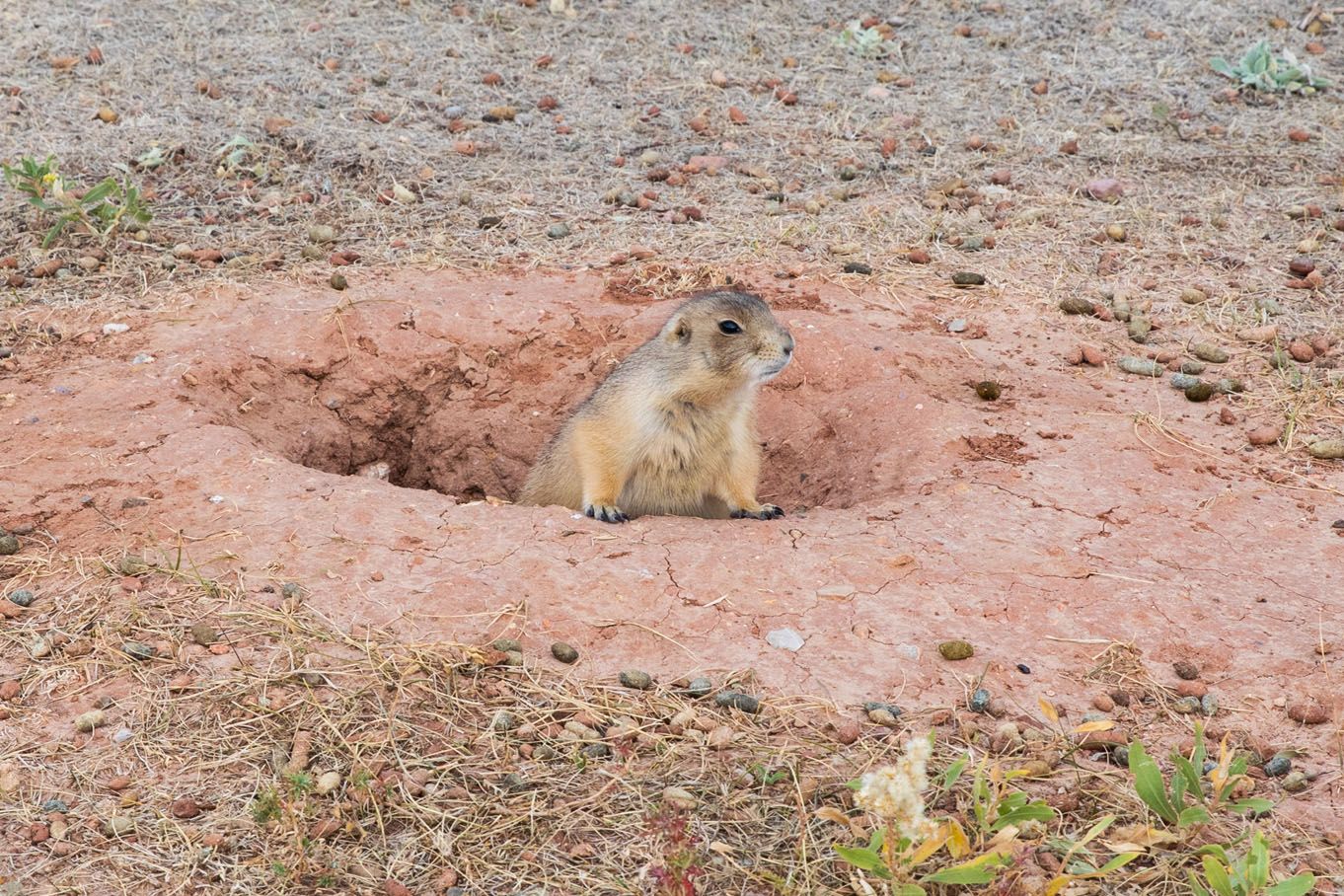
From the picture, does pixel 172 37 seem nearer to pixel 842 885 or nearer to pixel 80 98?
pixel 80 98

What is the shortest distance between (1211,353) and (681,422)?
10.1ft

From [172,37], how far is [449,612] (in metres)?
7.80

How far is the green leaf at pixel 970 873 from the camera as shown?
329cm

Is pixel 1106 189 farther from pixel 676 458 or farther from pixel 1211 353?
pixel 676 458

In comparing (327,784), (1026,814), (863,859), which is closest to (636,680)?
(327,784)

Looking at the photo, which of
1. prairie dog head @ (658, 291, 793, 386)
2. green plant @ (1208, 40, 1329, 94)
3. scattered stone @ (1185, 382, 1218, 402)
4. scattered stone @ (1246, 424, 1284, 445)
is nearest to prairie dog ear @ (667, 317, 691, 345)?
prairie dog head @ (658, 291, 793, 386)

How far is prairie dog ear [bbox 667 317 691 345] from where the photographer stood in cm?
611

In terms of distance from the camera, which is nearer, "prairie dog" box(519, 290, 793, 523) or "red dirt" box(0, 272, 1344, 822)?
"red dirt" box(0, 272, 1344, 822)

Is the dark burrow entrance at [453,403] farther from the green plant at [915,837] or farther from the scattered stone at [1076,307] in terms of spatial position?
the green plant at [915,837]

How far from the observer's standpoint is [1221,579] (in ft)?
16.6

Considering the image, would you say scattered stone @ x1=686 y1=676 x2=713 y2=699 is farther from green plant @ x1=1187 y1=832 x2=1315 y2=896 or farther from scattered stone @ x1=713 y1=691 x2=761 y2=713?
green plant @ x1=1187 y1=832 x2=1315 y2=896

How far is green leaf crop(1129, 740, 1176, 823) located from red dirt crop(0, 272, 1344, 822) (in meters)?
0.55

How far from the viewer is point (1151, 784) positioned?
12.0ft

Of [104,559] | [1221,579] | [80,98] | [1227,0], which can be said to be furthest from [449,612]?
[1227,0]
